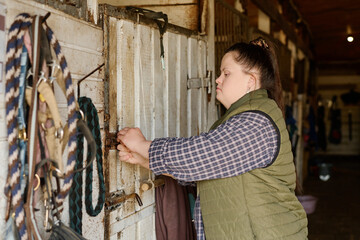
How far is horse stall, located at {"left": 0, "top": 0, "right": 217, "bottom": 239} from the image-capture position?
1675 millimetres

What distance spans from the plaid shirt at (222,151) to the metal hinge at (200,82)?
984mm

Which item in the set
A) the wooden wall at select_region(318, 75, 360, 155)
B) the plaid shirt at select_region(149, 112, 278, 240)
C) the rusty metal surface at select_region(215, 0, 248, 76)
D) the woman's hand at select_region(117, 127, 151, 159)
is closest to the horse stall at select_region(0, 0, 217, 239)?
the woman's hand at select_region(117, 127, 151, 159)

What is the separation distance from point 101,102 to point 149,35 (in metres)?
0.52

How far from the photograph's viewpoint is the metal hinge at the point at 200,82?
2812 millimetres

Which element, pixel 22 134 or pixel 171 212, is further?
pixel 171 212

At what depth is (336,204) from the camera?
7.03 metres

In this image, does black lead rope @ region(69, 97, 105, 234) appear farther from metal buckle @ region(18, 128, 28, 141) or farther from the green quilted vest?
the green quilted vest

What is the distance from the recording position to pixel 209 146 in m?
1.80

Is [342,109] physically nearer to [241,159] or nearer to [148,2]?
[148,2]

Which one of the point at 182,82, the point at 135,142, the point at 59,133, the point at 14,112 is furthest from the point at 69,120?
the point at 182,82

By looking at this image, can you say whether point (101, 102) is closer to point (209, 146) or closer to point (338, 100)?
point (209, 146)

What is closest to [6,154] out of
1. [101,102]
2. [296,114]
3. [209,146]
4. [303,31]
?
[101,102]

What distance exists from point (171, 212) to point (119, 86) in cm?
79

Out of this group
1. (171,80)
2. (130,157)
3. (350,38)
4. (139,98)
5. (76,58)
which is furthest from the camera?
(350,38)
